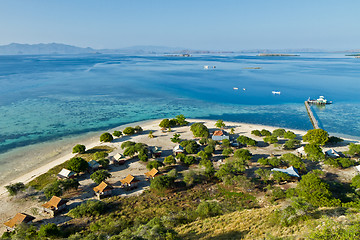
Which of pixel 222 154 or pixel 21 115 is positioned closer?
pixel 222 154

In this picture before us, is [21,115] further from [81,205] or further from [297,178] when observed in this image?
[297,178]

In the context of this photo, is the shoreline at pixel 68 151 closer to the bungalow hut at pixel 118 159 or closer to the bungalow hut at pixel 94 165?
the bungalow hut at pixel 94 165

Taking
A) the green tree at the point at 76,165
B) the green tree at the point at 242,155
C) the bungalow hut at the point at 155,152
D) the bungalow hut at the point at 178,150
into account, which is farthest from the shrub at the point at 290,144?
the green tree at the point at 76,165

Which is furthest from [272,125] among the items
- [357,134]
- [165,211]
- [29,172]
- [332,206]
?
[29,172]

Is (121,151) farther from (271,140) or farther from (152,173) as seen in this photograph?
(271,140)

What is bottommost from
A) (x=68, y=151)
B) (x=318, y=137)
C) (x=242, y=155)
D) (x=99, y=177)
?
(x=68, y=151)

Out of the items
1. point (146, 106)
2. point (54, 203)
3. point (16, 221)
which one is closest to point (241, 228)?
point (54, 203)
